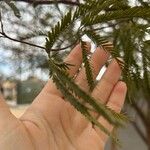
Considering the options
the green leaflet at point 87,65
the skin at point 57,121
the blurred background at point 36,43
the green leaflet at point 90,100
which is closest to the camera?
the green leaflet at point 90,100

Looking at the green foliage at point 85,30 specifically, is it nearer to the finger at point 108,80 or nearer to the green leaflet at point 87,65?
the green leaflet at point 87,65

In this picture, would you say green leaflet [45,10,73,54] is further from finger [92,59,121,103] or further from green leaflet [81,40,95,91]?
finger [92,59,121,103]

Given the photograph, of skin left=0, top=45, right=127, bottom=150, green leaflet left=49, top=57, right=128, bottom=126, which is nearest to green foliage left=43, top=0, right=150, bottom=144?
green leaflet left=49, top=57, right=128, bottom=126

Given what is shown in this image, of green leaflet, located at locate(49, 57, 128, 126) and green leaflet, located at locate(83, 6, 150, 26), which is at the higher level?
green leaflet, located at locate(83, 6, 150, 26)

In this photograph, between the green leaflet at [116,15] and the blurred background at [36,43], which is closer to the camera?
the green leaflet at [116,15]

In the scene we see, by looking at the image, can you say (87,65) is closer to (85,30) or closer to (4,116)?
(85,30)

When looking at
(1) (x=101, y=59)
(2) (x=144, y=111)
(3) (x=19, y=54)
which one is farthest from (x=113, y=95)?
(2) (x=144, y=111)

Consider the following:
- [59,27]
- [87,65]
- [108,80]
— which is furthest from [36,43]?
[59,27]

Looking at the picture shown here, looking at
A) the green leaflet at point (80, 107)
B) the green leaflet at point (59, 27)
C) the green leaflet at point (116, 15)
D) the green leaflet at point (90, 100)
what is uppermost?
the green leaflet at point (116, 15)

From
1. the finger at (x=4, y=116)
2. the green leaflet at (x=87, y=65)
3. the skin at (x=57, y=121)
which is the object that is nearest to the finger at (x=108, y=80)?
the skin at (x=57, y=121)
